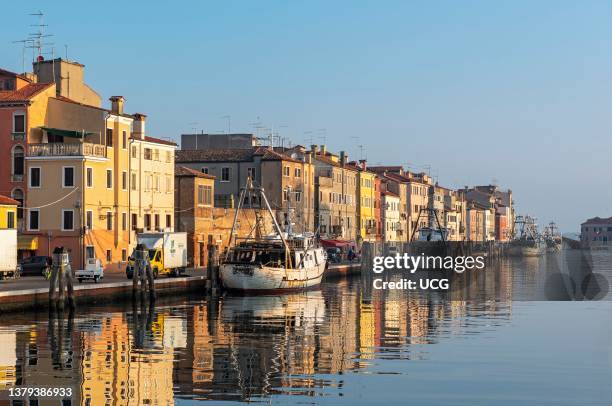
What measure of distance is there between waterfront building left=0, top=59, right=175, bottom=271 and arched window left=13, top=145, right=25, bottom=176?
0.10 meters

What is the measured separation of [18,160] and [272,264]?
18783mm

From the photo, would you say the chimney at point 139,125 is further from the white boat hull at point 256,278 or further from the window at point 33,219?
the white boat hull at point 256,278

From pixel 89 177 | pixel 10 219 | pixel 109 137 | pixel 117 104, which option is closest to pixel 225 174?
pixel 117 104

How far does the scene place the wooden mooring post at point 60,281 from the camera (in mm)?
52344

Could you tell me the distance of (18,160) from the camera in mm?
77312

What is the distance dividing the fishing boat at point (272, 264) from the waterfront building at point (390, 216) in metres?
79.2

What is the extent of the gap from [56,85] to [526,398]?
6139 centimetres

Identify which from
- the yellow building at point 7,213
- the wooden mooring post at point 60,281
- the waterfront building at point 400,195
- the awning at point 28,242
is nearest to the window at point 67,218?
the awning at point 28,242

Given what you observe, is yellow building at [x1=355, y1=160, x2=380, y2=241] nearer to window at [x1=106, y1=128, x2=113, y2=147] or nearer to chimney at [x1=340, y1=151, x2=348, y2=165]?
chimney at [x1=340, y1=151, x2=348, y2=165]

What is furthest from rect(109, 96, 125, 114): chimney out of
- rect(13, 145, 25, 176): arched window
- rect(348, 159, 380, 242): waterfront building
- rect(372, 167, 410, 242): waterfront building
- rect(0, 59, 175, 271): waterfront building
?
rect(372, 167, 410, 242): waterfront building

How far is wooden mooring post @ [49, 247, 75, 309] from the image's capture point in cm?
5234

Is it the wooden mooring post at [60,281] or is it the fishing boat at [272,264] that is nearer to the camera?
the wooden mooring post at [60,281]

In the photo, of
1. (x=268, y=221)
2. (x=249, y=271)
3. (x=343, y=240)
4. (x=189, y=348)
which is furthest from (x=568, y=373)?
(x=343, y=240)

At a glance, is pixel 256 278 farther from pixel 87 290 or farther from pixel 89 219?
pixel 87 290
